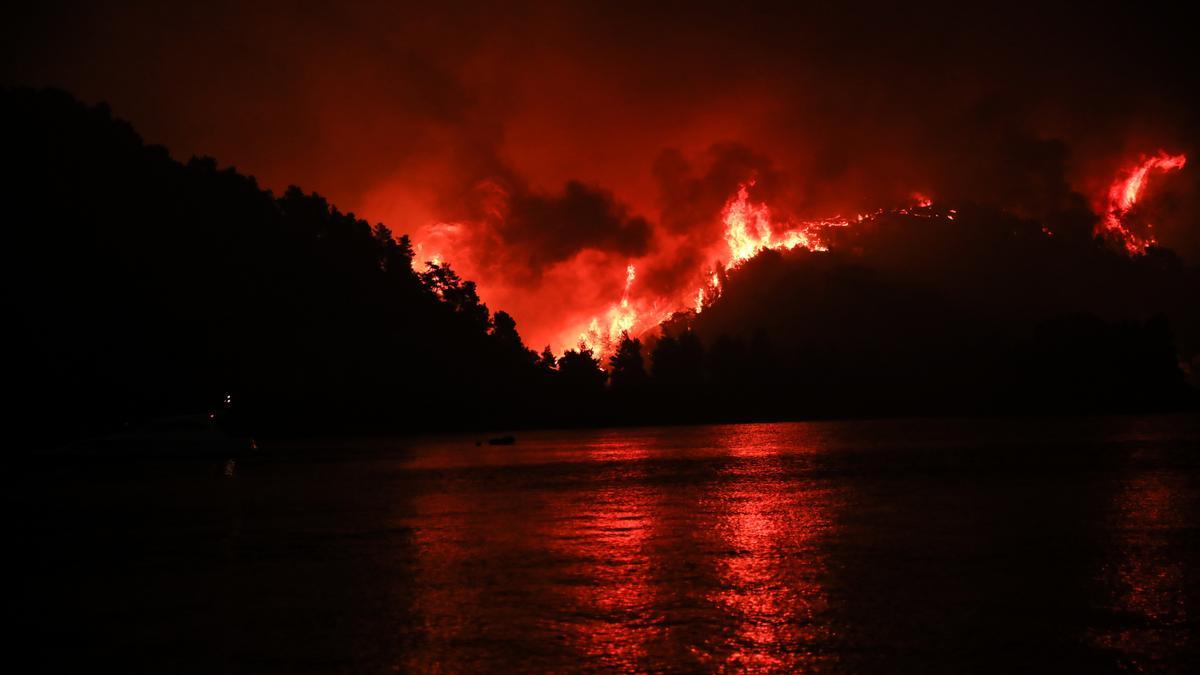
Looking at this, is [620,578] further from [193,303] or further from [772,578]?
[193,303]

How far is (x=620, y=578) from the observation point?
21.3 metres

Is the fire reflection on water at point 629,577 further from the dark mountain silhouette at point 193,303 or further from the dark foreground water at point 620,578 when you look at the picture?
the dark mountain silhouette at point 193,303

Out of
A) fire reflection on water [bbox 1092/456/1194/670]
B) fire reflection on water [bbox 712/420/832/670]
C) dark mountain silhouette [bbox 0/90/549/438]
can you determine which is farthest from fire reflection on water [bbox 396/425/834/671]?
dark mountain silhouette [bbox 0/90/549/438]

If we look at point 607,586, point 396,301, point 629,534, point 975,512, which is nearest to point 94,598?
point 607,586

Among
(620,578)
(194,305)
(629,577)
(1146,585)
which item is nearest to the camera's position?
(1146,585)

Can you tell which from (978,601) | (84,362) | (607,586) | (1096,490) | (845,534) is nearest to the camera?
(978,601)

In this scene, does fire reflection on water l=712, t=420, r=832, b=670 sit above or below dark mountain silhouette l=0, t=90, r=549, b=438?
below

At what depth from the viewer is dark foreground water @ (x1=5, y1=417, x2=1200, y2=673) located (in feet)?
50.0

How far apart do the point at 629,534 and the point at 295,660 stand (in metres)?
14.9

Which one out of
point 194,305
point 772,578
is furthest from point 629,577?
point 194,305

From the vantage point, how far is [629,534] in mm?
29078

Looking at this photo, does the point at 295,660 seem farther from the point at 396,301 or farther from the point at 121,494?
the point at 396,301

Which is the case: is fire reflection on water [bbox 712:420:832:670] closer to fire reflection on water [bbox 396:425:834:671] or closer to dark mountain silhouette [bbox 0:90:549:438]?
fire reflection on water [bbox 396:425:834:671]

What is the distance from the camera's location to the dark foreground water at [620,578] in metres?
15.2
